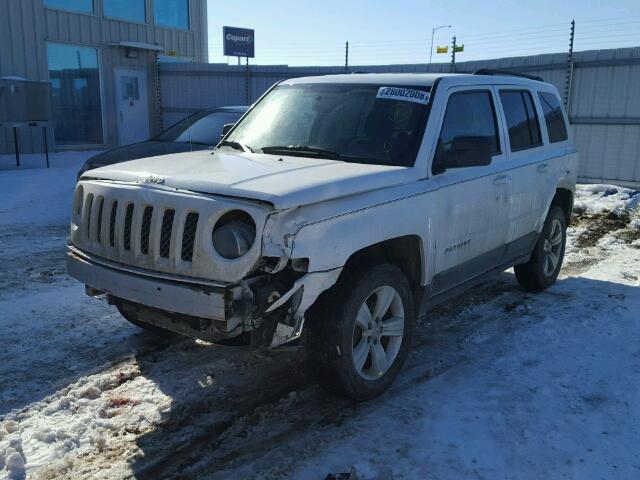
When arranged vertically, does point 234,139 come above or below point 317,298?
above

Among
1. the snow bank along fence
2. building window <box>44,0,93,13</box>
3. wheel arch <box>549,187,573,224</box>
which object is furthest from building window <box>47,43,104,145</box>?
wheel arch <box>549,187,573,224</box>

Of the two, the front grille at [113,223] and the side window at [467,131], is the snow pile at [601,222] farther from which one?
the front grille at [113,223]

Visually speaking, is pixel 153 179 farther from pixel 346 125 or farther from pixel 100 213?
pixel 346 125

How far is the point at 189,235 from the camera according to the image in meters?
3.21

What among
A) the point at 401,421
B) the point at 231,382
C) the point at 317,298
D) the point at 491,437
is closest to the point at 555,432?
the point at 491,437

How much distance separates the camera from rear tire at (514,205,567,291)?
Answer: 19.4 ft

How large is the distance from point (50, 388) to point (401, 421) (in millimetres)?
2180

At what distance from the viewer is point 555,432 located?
133 inches

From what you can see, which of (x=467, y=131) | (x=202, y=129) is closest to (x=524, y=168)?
(x=467, y=131)

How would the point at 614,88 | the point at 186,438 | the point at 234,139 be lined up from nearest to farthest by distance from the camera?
the point at 186,438, the point at 234,139, the point at 614,88

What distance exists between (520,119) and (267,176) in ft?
9.59

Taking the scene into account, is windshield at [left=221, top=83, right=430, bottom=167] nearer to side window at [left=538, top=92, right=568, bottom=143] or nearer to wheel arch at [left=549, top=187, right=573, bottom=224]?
side window at [left=538, top=92, right=568, bottom=143]

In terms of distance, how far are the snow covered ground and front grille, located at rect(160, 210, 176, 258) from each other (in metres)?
1.01

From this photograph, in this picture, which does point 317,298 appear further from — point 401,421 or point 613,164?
point 613,164
